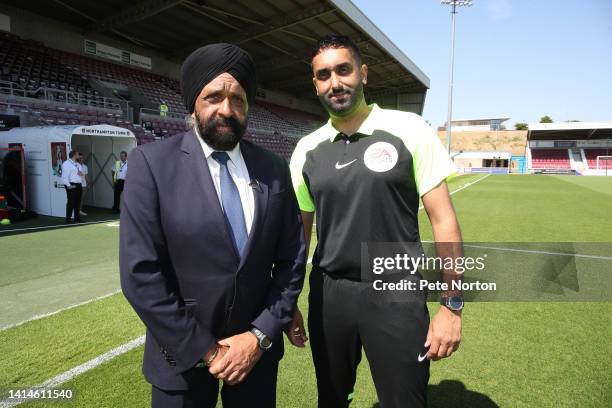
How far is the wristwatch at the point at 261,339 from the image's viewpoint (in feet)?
5.09

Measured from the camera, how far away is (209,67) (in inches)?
57.7

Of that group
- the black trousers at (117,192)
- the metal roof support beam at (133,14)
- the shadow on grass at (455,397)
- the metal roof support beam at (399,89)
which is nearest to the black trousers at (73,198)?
the black trousers at (117,192)

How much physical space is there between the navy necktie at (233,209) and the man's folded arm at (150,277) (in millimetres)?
253

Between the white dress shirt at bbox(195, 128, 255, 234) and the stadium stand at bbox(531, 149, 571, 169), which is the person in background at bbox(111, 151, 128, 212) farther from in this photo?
the stadium stand at bbox(531, 149, 571, 169)

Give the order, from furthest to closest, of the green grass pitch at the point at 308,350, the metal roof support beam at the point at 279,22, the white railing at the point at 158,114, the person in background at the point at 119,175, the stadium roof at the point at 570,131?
the stadium roof at the point at 570,131, the white railing at the point at 158,114, the metal roof support beam at the point at 279,22, the person in background at the point at 119,175, the green grass pitch at the point at 308,350

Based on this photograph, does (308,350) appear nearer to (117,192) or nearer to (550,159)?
(117,192)

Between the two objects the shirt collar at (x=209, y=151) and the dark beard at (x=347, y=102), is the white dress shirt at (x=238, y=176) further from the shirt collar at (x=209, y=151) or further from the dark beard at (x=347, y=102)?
the dark beard at (x=347, y=102)

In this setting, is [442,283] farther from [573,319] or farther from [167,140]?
[573,319]

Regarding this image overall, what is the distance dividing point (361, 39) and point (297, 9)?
5.52m

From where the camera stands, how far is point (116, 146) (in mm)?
12367

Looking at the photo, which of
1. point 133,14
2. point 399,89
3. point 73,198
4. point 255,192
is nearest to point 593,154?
point 399,89

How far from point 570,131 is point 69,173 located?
213ft

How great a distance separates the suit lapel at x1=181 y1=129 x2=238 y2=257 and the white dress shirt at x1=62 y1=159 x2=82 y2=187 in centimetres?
976

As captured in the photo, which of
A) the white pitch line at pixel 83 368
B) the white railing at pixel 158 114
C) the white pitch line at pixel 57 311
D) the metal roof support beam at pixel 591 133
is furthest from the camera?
the metal roof support beam at pixel 591 133
